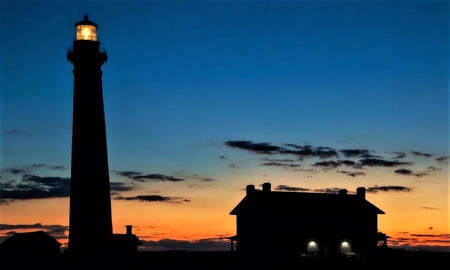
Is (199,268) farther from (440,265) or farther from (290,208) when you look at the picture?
(440,265)

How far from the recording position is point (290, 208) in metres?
48.9

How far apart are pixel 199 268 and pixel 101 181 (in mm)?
8365

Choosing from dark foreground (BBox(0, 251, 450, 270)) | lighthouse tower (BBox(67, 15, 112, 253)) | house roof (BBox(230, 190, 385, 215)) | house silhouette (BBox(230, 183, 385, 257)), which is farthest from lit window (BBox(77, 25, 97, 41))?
house roof (BBox(230, 190, 385, 215))

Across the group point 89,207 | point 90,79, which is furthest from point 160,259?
point 90,79

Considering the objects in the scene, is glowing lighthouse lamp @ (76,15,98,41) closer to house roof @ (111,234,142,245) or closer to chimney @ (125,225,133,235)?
house roof @ (111,234,142,245)

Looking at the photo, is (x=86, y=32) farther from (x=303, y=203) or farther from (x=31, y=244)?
(x=303, y=203)

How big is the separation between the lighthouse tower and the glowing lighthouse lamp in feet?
3.98

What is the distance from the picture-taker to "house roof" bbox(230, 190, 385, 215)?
161 ft

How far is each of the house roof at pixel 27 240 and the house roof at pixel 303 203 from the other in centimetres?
1315

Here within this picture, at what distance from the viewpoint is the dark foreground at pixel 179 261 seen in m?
44.3

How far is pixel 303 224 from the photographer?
4888 cm

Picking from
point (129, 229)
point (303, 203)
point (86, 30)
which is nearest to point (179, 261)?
point (129, 229)

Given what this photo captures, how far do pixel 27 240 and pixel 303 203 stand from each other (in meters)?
18.4

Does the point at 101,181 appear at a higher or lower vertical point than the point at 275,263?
higher
